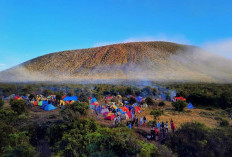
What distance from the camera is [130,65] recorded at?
54812 mm

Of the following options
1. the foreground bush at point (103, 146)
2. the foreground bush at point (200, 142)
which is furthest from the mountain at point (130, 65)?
the foreground bush at point (103, 146)

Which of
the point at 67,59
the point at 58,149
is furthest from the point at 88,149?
the point at 67,59

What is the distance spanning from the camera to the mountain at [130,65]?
162 ft

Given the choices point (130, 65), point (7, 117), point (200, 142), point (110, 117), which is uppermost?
point (130, 65)

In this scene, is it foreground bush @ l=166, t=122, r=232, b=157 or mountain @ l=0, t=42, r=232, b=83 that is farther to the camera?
mountain @ l=0, t=42, r=232, b=83

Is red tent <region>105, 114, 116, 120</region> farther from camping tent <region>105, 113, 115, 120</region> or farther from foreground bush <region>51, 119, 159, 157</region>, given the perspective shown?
foreground bush <region>51, 119, 159, 157</region>

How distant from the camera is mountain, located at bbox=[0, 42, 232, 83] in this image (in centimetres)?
4947

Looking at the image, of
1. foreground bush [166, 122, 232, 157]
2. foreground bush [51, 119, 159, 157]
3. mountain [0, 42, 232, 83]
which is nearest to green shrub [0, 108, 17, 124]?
foreground bush [51, 119, 159, 157]

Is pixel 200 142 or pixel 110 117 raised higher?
pixel 200 142

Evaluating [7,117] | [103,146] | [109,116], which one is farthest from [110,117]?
[103,146]

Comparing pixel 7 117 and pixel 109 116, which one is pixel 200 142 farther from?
pixel 7 117

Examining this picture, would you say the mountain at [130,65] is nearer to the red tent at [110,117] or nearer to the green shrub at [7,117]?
the red tent at [110,117]

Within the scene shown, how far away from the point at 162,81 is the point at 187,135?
38083 millimetres

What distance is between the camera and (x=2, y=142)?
8398 mm
